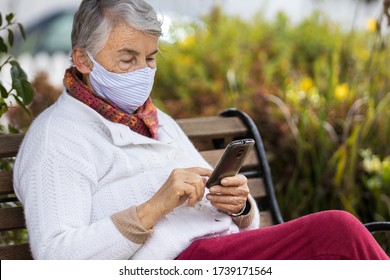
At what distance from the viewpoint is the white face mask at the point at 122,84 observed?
273 centimetres

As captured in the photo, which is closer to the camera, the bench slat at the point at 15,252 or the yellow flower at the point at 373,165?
the bench slat at the point at 15,252

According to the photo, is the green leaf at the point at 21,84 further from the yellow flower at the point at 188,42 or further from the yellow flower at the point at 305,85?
the yellow flower at the point at 188,42

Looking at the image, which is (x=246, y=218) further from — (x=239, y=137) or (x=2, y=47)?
(x=2, y=47)

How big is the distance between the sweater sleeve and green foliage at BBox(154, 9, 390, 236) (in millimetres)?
2099

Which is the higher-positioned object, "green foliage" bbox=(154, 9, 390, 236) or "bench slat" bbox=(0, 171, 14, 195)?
"bench slat" bbox=(0, 171, 14, 195)

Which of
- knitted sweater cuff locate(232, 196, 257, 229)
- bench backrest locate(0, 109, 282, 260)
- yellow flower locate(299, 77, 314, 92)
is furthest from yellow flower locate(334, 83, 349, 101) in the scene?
knitted sweater cuff locate(232, 196, 257, 229)

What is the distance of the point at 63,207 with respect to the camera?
252 cm

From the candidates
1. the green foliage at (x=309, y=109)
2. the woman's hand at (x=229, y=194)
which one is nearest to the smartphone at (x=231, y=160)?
the woman's hand at (x=229, y=194)

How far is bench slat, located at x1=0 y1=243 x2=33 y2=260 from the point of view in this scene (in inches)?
114

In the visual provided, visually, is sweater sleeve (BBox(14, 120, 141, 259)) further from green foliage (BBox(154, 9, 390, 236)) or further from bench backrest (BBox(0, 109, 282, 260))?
green foliage (BBox(154, 9, 390, 236))

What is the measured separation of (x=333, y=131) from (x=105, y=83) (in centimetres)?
216

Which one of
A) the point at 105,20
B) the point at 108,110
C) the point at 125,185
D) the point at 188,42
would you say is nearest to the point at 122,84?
the point at 108,110

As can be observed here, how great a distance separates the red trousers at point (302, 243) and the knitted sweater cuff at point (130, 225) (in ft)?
0.62
